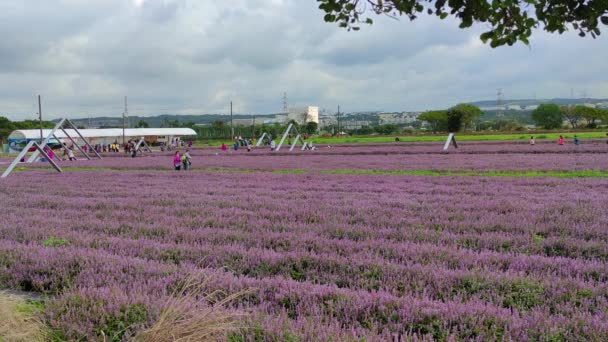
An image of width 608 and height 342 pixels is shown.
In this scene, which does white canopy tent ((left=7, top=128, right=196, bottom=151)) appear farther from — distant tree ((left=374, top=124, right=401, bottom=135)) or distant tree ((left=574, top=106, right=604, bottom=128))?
distant tree ((left=574, top=106, right=604, bottom=128))

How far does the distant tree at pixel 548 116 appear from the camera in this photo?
459 feet

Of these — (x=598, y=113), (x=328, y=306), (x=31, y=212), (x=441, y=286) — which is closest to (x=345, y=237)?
(x=441, y=286)

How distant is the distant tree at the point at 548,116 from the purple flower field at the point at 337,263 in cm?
14156

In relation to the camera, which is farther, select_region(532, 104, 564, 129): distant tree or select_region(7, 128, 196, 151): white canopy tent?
select_region(532, 104, 564, 129): distant tree

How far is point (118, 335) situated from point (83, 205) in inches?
406

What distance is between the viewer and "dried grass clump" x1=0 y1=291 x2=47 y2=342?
4059 millimetres

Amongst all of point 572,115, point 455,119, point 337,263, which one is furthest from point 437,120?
point 337,263

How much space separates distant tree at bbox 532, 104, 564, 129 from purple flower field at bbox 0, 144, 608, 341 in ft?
464

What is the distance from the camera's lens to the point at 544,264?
20.7 ft

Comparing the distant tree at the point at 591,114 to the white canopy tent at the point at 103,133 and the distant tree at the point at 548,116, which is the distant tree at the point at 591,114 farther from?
the white canopy tent at the point at 103,133

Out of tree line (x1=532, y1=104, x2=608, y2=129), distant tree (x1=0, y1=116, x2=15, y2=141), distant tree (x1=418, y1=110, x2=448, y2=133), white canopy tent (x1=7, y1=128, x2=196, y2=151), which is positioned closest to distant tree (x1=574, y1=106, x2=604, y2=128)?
tree line (x1=532, y1=104, x2=608, y2=129)

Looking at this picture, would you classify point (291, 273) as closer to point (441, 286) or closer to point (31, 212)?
point (441, 286)

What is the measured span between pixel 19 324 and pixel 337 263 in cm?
360

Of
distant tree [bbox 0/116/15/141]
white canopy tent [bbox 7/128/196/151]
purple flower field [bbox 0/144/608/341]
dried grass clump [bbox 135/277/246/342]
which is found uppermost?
distant tree [bbox 0/116/15/141]
